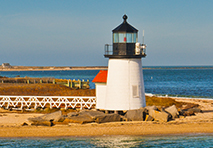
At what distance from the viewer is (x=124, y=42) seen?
72.1ft

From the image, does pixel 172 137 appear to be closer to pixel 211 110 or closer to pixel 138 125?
pixel 138 125

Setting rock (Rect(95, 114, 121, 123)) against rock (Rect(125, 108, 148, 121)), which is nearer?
rock (Rect(95, 114, 121, 123))

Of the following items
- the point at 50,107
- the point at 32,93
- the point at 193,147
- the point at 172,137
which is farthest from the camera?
the point at 32,93

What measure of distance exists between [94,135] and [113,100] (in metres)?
3.14

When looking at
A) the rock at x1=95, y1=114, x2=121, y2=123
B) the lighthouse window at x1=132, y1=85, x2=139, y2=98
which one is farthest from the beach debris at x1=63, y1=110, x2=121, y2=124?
the lighthouse window at x1=132, y1=85, x2=139, y2=98

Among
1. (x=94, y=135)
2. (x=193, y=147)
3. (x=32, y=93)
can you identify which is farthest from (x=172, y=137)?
(x=32, y=93)

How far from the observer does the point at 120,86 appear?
21.9 m

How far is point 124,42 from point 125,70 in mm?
1798

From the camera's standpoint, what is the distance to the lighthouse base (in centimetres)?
2183

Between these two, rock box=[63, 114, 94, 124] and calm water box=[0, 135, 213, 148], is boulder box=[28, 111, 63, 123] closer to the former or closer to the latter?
rock box=[63, 114, 94, 124]

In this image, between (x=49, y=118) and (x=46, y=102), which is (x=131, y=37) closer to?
(x=49, y=118)

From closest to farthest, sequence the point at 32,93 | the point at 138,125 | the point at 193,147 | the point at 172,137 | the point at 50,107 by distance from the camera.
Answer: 1. the point at 193,147
2. the point at 172,137
3. the point at 138,125
4. the point at 50,107
5. the point at 32,93

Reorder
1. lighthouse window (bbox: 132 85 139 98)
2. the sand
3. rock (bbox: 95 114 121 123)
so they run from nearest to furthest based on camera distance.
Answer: the sand, rock (bbox: 95 114 121 123), lighthouse window (bbox: 132 85 139 98)

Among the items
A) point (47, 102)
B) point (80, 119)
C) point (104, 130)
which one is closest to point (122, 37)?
point (80, 119)
